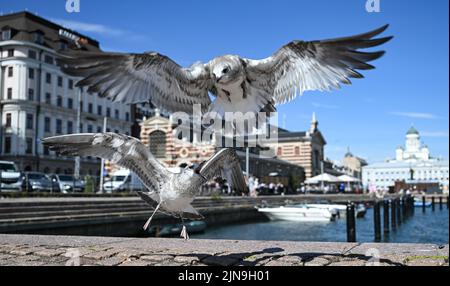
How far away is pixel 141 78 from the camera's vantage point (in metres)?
5.64

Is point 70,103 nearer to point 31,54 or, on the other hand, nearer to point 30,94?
point 30,94

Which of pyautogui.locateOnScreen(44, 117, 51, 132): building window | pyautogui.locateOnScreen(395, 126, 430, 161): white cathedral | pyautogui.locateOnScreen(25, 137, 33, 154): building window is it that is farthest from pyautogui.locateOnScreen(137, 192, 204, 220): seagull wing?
pyautogui.locateOnScreen(395, 126, 430, 161): white cathedral

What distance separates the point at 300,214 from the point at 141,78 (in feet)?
92.6

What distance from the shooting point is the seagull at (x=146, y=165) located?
17.5ft

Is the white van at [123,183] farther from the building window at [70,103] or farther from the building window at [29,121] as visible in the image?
the building window at [70,103]

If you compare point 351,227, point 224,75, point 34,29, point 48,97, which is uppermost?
point 34,29

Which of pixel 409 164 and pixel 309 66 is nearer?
pixel 309 66

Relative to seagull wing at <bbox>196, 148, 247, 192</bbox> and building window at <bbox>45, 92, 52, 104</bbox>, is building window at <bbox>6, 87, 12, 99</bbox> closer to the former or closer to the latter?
building window at <bbox>45, 92, 52, 104</bbox>

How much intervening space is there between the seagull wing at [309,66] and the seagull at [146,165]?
120 centimetres

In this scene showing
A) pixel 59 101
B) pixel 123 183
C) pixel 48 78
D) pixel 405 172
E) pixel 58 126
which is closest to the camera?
pixel 123 183

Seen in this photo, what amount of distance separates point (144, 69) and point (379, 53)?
271 centimetres

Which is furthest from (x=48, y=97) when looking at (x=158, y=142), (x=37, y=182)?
(x=37, y=182)

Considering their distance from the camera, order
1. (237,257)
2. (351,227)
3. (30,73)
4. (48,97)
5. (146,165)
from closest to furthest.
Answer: (146,165) → (237,257) → (351,227) → (30,73) → (48,97)
